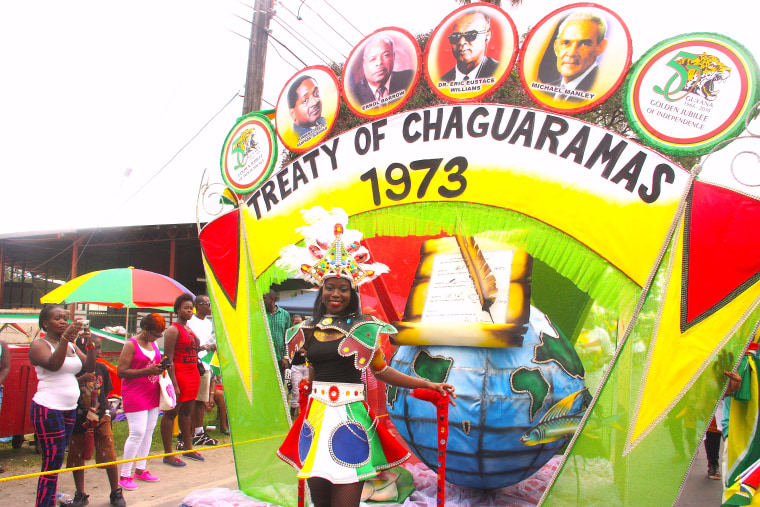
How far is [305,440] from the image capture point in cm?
303

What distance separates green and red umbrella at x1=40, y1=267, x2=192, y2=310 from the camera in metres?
8.38

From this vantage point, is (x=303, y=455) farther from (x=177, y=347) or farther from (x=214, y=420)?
(x=214, y=420)

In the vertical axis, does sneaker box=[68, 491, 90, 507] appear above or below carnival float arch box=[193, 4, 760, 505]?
below

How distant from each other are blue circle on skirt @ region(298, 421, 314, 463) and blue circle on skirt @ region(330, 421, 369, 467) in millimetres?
133

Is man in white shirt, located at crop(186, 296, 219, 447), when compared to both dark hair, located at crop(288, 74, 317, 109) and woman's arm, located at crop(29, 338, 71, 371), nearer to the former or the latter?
woman's arm, located at crop(29, 338, 71, 371)

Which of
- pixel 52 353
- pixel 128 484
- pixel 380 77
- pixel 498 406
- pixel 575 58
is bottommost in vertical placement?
pixel 128 484

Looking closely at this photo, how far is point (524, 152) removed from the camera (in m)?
3.90

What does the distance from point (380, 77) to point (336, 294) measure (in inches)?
82.3

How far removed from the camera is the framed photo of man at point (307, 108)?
4809mm

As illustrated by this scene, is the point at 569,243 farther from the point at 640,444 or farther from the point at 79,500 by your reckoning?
the point at 79,500

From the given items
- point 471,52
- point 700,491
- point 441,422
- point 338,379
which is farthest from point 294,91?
point 700,491

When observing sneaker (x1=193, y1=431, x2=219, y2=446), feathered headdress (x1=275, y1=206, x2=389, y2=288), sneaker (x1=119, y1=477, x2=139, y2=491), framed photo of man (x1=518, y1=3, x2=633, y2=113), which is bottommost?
sneaker (x1=193, y1=431, x2=219, y2=446)

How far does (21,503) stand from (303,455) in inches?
122

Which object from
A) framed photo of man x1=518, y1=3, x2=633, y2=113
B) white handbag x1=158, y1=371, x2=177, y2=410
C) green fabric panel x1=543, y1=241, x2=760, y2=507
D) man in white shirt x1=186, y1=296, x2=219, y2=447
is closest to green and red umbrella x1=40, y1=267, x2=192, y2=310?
man in white shirt x1=186, y1=296, x2=219, y2=447
